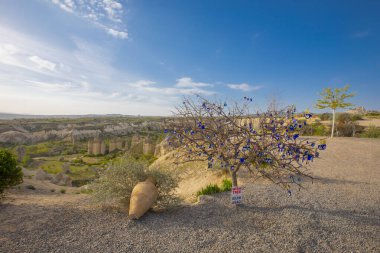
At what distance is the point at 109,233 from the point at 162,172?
1.95 metres

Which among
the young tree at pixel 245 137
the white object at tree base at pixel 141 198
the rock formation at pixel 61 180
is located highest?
the young tree at pixel 245 137

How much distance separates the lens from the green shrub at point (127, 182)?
18.8ft

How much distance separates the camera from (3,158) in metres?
6.55

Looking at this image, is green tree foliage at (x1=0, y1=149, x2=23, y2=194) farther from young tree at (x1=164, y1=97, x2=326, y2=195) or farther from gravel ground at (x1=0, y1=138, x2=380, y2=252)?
young tree at (x1=164, y1=97, x2=326, y2=195)

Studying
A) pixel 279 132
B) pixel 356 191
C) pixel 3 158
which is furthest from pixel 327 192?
pixel 3 158

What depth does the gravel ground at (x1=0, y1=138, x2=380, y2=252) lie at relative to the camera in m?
4.18

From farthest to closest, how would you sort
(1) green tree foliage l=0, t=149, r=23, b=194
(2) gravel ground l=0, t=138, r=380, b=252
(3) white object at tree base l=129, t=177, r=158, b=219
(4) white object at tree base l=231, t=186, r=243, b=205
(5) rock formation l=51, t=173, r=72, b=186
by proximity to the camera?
(5) rock formation l=51, t=173, r=72, b=186 < (1) green tree foliage l=0, t=149, r=23, b=194 < (4) white object at tree base l=231, t=186, r=243, b=205 < (3) white object at tree base l=129, t=177, r=158, b=219 < (2) gravel ground l=0, t=138, r=380, b=252

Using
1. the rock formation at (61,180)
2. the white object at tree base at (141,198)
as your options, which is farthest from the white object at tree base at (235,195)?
the rock formation at (61,180)

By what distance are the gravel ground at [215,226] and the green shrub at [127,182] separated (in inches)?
13.5

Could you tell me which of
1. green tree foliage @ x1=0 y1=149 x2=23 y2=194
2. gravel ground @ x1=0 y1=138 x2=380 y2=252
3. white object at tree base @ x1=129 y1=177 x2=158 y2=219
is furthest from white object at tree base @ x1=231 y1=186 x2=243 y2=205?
green tree foliage @ x1=0 y1=149 x2=23 y2=194

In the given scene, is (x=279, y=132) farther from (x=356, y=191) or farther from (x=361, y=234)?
(x=356, y=191)

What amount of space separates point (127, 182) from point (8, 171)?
141 inches

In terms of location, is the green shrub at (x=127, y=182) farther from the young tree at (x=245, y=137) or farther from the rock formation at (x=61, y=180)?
the rock formation at (x=61, y=180)

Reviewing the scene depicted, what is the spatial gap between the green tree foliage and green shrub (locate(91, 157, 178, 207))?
2.57 meters
